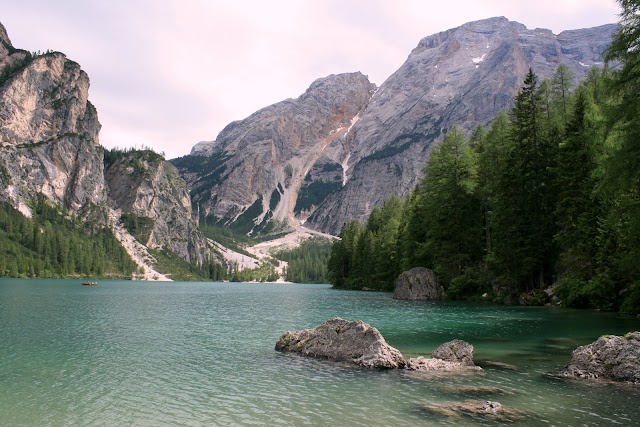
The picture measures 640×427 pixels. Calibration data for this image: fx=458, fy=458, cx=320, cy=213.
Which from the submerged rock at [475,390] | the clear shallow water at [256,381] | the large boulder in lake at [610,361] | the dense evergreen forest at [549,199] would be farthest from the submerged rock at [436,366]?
the dense evergreen forest at [549,199]

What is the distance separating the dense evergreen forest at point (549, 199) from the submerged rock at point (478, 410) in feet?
50.9

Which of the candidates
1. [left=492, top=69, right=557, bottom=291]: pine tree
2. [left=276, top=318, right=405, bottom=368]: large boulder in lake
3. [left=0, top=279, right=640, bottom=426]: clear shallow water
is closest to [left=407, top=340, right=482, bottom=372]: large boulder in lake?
[left=276, top=318, right=405, bottom=368]: large boulder in lake

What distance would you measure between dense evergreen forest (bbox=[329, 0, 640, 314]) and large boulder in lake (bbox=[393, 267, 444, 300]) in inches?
64.4

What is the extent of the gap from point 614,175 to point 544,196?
99.5 ft

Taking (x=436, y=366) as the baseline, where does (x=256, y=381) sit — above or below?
below

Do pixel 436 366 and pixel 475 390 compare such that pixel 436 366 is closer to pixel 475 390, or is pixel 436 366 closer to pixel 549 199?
pixel 475 390

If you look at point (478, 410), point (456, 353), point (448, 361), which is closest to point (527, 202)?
point (456, 353)

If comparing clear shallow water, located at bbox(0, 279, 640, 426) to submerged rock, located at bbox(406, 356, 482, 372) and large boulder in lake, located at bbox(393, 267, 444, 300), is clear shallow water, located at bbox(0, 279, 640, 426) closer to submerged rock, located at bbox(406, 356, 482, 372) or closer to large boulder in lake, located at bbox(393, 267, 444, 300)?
submerged rock, located at bbox(406, 356, 482, 372)

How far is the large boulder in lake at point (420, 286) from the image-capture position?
67.6 m

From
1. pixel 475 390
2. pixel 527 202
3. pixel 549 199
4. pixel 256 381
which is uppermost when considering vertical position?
pixel 549 199

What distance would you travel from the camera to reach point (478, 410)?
14711 mm

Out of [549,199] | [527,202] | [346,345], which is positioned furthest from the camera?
[527,202]

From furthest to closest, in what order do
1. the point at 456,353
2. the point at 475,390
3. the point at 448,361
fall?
the point at 456,353 < the point at 448,361 < the point at 475,390

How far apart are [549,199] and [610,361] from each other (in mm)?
36592
